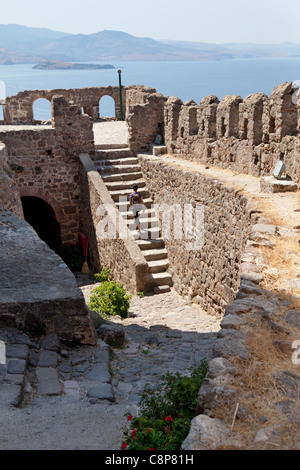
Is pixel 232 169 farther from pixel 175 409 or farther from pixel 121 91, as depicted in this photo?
pixel 121 91

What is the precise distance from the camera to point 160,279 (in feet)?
38.8

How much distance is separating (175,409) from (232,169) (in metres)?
7.51

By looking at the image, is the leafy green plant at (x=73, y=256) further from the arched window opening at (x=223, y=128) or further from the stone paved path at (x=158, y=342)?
the arched window opening at (x=223, y=128)

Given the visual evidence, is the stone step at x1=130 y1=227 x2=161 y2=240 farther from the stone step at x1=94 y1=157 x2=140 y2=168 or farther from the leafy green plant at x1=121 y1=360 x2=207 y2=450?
the leafy green plant at x1=121 y1=360 x2=207 y2=450

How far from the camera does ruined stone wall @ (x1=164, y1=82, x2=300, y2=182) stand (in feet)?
29.7

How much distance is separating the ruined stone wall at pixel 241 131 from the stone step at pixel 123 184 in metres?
1.19

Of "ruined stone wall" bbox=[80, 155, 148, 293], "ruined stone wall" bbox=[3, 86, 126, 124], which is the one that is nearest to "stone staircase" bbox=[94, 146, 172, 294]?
"ruined stone wall" bbox=[80, 155, 148, 293]

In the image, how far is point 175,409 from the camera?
4.13 metres

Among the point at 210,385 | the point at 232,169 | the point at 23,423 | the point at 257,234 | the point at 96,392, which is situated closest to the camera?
the point at 210,385

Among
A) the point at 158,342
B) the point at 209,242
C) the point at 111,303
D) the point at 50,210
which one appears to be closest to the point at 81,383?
the point at 158,342

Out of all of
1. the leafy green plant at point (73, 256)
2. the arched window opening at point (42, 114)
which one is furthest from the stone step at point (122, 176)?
the arched window opening at point (42, 114)

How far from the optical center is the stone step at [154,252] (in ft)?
40.8

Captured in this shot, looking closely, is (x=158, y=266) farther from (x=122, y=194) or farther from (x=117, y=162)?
(x=117, y=162)
